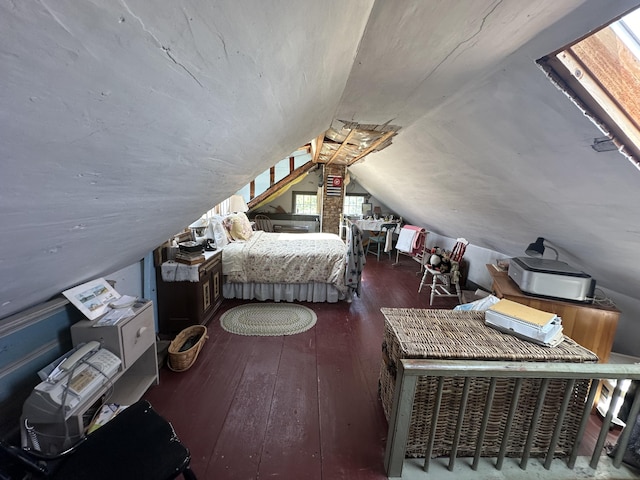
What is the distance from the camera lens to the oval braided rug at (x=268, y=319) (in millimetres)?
2857

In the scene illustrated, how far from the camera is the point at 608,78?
3.52 ft

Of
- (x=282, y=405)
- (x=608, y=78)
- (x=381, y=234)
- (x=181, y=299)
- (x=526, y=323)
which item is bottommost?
(x=282, y=405)

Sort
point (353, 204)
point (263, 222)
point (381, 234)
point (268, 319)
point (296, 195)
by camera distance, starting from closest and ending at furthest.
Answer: point (268, 319) → point (381, 234) → point (263, 222) → point (296, 195) → point (353, 204)

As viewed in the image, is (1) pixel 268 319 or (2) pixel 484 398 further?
(1) pixel 268 319

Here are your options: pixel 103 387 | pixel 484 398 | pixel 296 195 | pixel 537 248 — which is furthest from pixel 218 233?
pixel 296 195

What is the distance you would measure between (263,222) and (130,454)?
6427 millimetres

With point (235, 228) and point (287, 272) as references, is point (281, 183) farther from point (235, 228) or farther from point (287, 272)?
point (287, 272)

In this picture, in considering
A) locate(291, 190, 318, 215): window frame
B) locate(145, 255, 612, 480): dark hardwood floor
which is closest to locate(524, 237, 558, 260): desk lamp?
locate(145, 255, 612, 480): dark hardwood floor

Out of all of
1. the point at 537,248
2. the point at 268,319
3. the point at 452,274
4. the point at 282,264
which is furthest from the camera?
the point at 452,274

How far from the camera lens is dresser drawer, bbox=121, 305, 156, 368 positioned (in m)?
1.65

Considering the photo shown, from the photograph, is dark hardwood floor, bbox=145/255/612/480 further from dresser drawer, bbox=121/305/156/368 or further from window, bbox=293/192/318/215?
window, bbox=293/192/318/215

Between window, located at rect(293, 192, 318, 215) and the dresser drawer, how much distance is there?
232 inches

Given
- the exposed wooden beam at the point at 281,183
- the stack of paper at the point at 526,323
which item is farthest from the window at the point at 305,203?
the stack of paper at the point at 526,323

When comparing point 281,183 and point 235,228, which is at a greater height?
point 281,183
